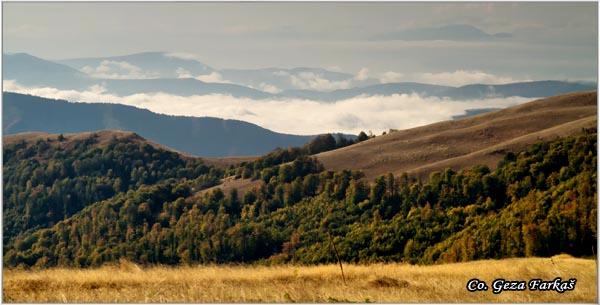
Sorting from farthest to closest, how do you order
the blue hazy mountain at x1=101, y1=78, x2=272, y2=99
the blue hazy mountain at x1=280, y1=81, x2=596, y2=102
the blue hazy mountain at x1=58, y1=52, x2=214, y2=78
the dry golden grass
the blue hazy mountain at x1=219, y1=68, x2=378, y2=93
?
the blue hazy mountain at x1=101, y1=78, x2=272, y2=99, the blue hazy mountain at x1=58, y1=52, x2=214, y2=78, the blue hazy mountain at x1=280, y1=81, x2=596, y2=102, the blue hazy mountain at x1=219, y1=68, x2=378, y2=93, the dry golden grass

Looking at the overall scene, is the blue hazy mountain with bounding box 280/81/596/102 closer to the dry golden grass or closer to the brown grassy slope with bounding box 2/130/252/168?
the dry golden grass

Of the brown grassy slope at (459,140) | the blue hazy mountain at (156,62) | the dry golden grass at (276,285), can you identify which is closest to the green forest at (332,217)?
the dry golden grass at (276,285)

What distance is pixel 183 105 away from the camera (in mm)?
60594

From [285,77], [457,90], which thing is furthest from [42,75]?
[457,90]

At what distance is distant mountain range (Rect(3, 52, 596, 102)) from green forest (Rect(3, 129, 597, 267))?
29.3 feet

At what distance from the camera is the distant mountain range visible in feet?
135

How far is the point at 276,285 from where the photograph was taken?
24.4 metres

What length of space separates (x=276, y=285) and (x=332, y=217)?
5675cm

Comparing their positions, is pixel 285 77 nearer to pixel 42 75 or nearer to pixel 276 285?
pixel 276 285

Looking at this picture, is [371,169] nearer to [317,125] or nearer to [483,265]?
[317,125]

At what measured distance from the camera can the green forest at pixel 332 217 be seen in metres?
53.5

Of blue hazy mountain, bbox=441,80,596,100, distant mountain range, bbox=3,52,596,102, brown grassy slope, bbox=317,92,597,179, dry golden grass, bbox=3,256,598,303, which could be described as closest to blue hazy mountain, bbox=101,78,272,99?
distant mountain range, bbox=3,52,596,102

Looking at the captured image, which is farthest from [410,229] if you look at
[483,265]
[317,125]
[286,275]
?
[286,275]

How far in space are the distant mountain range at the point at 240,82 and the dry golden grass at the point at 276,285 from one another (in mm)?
15531
